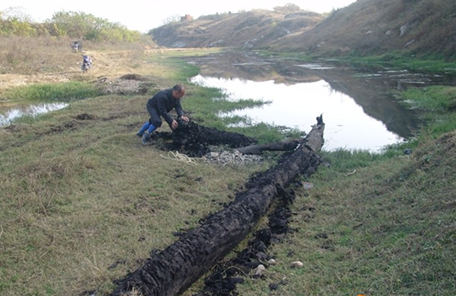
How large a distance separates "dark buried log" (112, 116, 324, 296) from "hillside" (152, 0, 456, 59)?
2095 centimetres

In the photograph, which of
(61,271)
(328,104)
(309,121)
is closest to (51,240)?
(61,271)

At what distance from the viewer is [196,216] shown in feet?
17.4

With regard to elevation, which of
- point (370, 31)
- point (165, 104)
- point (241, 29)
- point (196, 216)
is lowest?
point (196, 216)

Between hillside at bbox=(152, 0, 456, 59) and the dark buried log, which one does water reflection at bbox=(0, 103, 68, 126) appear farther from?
hillside at bbox=(152, 0, 456, 59)

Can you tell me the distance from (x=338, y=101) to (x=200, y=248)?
12.1m

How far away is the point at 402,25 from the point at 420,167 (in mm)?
28303

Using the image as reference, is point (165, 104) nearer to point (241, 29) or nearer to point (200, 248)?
point (200, 248)

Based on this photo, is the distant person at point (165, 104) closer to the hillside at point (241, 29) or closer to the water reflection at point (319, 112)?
the water reflection at point (319, 112)

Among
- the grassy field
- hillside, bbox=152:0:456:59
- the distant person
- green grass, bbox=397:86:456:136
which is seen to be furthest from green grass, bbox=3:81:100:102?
hillside, bbox=152:0:456:59

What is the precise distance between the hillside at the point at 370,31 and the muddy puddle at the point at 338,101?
→ 15.7 feet

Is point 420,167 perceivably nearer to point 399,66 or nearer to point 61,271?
point 61,271

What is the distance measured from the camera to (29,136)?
9078 millimetres

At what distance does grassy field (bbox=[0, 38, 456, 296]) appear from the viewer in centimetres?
370

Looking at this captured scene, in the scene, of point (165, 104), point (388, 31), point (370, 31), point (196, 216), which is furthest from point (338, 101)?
point (370, 31)
